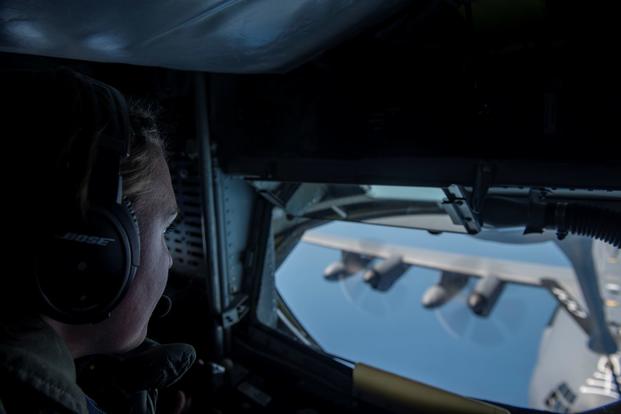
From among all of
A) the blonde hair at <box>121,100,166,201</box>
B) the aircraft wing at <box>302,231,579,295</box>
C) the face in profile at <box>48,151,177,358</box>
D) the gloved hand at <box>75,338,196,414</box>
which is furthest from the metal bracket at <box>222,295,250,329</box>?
the aircraft wing at <box>302,231,579,295</box>

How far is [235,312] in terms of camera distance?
5.77ft

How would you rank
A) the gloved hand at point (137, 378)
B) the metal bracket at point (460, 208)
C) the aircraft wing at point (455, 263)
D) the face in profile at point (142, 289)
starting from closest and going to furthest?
the face in profile at point (142, 289)
the gloved hand at point (137, 378)
the metal bracket at point (460, 208)
the aircraft wing at point (455, 263)

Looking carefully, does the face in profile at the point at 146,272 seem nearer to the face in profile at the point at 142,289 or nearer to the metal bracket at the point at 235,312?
the face in profile at the point at 142,289

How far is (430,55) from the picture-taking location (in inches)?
43.9

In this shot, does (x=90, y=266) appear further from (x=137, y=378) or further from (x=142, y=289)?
(x=137, y=378)

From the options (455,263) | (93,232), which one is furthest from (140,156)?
(455,263)

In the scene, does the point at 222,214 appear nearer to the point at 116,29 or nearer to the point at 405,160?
the point at 405,160

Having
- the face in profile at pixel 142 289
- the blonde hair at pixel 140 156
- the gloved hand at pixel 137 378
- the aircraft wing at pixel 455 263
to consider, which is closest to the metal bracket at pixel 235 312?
the gloved hand at pixel 137 378

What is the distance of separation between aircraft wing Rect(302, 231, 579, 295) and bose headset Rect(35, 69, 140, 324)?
7765 mm

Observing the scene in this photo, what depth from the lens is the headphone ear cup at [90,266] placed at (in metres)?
0.48

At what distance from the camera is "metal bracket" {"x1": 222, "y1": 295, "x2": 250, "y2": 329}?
5.65 ft

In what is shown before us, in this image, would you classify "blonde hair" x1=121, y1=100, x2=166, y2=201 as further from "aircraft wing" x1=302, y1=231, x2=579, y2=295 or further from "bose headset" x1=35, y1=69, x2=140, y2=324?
"aircraft wing" x1=302, y1=231, x2=579, y2=295

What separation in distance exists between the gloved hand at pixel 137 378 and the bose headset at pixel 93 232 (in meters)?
0.48

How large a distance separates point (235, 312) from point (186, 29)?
Result: 132 cm
